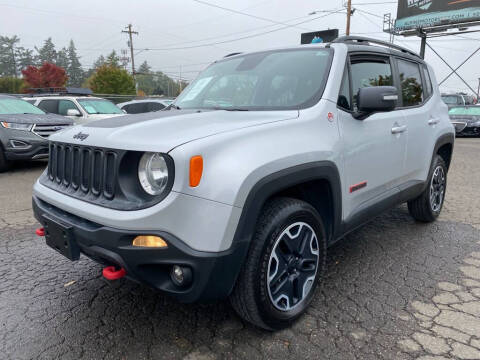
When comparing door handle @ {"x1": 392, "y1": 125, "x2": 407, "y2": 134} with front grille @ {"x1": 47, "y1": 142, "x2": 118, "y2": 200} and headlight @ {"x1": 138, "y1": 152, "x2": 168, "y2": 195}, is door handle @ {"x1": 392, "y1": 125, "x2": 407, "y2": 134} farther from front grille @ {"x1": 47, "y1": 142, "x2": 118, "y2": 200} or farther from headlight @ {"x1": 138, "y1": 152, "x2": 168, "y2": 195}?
front grille @ {"x1": 47, "y1": 142, "x2": 118, "y2": 200}

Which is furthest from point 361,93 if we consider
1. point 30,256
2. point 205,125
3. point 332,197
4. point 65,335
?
point 30,256

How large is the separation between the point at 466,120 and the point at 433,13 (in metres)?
13.1

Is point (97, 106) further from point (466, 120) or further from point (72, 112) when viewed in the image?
point (466, 120)

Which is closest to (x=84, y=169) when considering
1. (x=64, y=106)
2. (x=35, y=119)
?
(x=35, y=119)

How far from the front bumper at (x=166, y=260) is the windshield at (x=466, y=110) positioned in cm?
1744

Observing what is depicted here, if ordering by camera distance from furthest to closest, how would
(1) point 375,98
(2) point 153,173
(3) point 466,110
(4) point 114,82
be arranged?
(4) point 114,82, (3) point 466,110, (1) point 375,98, (2) point 153,173

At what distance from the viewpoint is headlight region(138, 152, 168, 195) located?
199 cm

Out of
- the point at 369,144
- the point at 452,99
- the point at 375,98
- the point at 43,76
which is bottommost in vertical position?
the point at 452,99

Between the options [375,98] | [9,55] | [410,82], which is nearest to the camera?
[375,98]

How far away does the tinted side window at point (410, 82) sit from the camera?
12.4 ft

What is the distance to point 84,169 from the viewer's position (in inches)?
90.7

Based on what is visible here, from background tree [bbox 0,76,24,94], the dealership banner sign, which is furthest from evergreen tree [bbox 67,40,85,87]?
the dealership banner sign

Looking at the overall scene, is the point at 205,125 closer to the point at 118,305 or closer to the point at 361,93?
the point at 361,93

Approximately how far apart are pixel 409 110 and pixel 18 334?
142 inches
